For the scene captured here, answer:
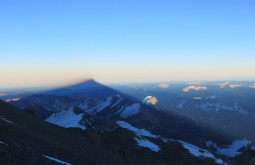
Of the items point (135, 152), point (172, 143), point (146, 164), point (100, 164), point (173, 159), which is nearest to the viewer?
point (100, 164)

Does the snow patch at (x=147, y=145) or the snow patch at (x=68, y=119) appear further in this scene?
the snow patch at (x=68, y=119)

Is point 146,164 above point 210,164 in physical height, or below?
above

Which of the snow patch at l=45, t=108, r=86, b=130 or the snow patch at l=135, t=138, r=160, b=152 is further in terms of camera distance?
the snow patch at l=45, t=108, r=86, b=130

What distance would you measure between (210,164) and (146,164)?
42.9 metres

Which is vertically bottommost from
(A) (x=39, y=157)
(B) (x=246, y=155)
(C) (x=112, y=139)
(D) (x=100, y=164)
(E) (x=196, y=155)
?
(B) (x=246, y=155)

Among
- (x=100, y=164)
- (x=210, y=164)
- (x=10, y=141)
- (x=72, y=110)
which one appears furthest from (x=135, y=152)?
(x=72, y=110)

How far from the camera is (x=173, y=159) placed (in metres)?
112

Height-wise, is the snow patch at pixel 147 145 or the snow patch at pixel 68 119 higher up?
the snow patch at pixel 68 119

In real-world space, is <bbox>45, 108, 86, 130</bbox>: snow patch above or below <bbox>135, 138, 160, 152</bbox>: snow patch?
above

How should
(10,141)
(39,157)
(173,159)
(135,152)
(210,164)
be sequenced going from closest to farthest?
(39,157), (10,141), (135,152), (173,159), (210,164)

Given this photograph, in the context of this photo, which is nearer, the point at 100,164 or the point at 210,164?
the point at 100,164

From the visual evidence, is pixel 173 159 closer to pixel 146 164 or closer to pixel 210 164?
pixel 210 164

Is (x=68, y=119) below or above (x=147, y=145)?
above

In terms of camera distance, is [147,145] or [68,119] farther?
[68,119]
